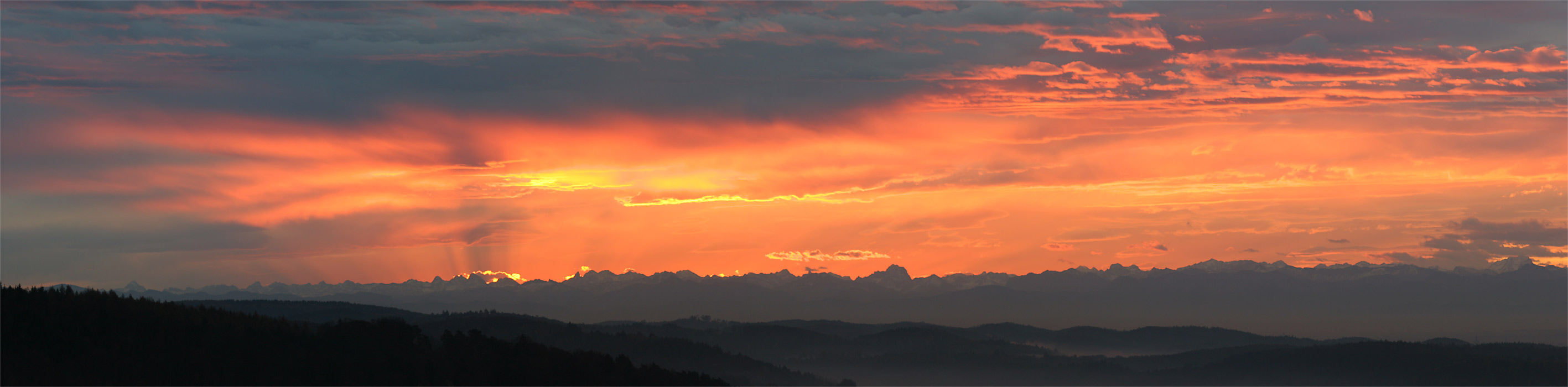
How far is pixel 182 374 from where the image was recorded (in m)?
69.9

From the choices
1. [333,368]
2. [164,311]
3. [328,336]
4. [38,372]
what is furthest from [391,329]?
[38,372]

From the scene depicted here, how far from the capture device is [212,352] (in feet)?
246

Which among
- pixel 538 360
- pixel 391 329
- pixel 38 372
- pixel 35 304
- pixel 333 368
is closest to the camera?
pixel 38 372

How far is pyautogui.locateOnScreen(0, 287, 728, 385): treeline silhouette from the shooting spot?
6588cm

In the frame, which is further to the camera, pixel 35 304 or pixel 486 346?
pixel 486 346

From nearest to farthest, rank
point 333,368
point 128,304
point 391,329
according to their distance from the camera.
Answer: point 128,304, point 333,368, point 391,329

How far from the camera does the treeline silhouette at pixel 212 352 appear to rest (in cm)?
6588

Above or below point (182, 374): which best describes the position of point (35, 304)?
above

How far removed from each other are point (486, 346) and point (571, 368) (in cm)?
1176

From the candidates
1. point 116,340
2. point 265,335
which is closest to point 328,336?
point 265,335

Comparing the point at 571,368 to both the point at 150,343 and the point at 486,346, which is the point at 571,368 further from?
the point at 150,343

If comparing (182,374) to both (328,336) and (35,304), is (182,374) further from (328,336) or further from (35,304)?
(328,336)

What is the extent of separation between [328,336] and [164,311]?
14551mm

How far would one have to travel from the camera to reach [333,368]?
8219 cm
